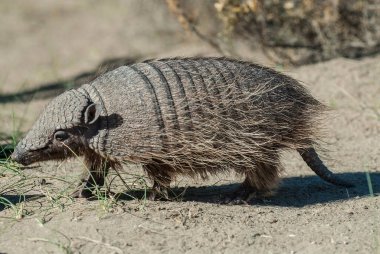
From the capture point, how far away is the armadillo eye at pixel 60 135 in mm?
5387

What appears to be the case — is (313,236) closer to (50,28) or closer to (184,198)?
(184,198)

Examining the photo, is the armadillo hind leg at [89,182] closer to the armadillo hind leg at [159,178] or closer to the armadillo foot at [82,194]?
the armadillo foot at [82,194]

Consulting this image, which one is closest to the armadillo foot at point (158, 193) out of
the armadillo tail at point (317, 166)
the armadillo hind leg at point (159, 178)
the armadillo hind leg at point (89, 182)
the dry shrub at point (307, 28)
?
the armadillo hind leg at point (159, 178)

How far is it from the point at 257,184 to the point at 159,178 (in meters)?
0.89

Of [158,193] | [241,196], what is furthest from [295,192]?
[158,193]

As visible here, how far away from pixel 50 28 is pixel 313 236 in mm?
12154

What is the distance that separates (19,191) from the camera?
5.90 m

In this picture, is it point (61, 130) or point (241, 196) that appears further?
point (241, 196)

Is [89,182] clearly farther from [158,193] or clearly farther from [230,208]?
[230,208]

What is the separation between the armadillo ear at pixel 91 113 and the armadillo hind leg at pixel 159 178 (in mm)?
571

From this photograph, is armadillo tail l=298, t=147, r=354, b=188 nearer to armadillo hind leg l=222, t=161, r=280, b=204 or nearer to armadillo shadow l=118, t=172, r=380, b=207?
armadillo shadow l=118, t=172, r=380, b=207

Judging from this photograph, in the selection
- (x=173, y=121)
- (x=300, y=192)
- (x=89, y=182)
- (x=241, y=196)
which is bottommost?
(x=300, y=192)

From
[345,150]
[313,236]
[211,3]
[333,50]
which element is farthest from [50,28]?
[313,236]

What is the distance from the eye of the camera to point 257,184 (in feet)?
19.5
